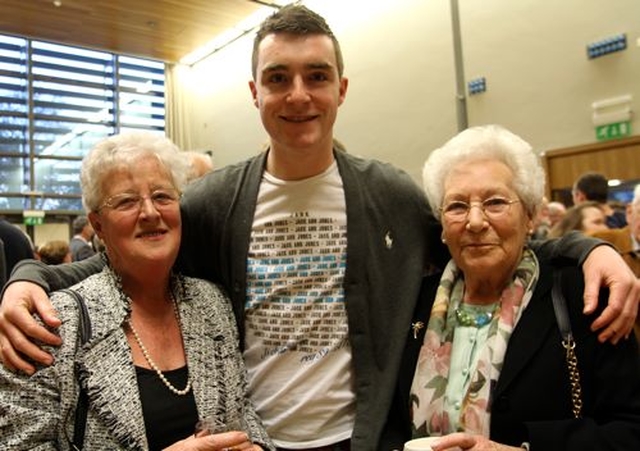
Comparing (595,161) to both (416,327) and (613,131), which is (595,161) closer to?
(613,131)

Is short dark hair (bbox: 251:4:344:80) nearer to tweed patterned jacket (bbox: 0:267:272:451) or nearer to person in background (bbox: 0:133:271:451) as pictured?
person in background (bbox: 0:133:271:451)

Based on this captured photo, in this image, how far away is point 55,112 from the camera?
12.0 m

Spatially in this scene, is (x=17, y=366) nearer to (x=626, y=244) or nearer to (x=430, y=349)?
(x=430, y=349)

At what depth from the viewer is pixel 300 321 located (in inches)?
76.9

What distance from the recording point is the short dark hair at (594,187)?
520cm

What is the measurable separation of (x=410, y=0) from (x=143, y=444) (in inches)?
313

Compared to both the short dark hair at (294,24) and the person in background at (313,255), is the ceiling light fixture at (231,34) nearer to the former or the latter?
the short dark hair at (294,24)

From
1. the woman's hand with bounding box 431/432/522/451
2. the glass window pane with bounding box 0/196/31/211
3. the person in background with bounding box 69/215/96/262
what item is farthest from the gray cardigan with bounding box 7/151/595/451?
the glass window pane with bounding box 0/196/31/211

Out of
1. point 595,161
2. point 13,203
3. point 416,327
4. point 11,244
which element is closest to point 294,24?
point 416,327

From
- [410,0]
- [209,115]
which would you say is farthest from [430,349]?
[209,115]

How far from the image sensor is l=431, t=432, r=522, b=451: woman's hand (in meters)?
1.36

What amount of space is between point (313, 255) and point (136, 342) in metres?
0.63

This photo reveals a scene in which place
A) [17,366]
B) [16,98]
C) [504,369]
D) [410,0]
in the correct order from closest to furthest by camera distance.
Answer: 1. [17,366]
2. [504,369]
3. [410,0]
4. [16,98]

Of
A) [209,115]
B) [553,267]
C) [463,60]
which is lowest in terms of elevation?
[553,267]
